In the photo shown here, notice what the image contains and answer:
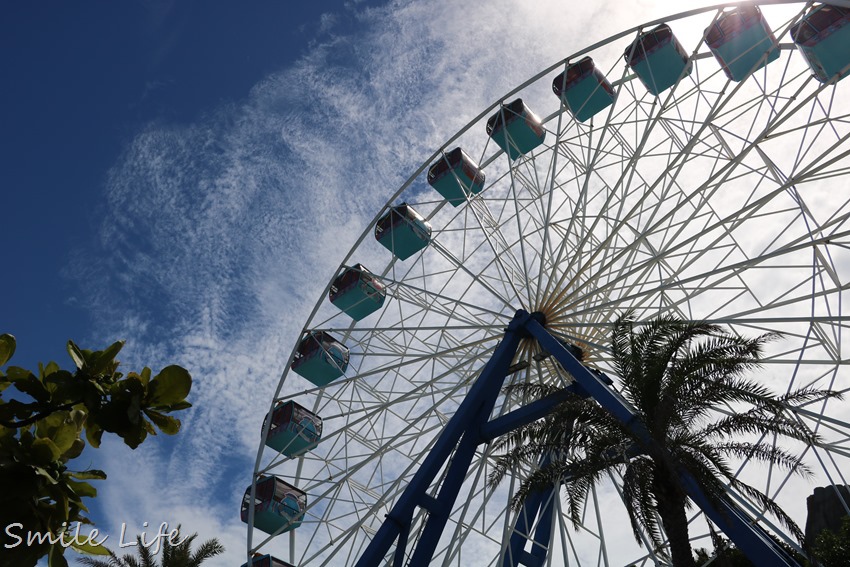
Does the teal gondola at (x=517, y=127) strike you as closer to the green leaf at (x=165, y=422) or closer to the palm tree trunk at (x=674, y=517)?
the palm tree trunk at (x=674, y=517)

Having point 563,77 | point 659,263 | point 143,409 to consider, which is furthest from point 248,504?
point 143,409

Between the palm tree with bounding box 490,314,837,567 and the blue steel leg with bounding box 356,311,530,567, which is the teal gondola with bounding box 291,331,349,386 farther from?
the palm tree with bounding box 490,314,837,567

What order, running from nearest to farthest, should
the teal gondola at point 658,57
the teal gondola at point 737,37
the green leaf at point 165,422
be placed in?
1. the green leaf at point 165,422
2. the teal gondola at point 737,37
3. the teal gondola at point 658,57

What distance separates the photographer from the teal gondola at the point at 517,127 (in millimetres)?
20609

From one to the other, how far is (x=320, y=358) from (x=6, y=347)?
18645 millimetres

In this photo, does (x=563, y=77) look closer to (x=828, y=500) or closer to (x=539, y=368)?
(x=539, y=368)

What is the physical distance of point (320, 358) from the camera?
67.9 feet

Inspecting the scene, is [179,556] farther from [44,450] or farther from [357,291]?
[44,450]

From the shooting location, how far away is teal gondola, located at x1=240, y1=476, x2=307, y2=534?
19.6 m

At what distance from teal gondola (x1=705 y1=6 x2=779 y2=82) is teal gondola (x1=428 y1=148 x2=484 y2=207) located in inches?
277

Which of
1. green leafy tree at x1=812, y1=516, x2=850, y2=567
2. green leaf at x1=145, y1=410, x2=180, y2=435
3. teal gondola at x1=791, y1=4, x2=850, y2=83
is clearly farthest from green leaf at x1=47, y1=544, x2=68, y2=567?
teal gondola at x1=791, y1=4, x2=850, y2=83

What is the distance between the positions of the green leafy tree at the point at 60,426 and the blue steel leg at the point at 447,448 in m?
13.4

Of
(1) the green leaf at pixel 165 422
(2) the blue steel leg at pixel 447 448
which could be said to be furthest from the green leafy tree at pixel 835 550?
(1) the green leaf at pixel 165 422

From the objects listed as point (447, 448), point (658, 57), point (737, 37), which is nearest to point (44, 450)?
point (447, 448)
